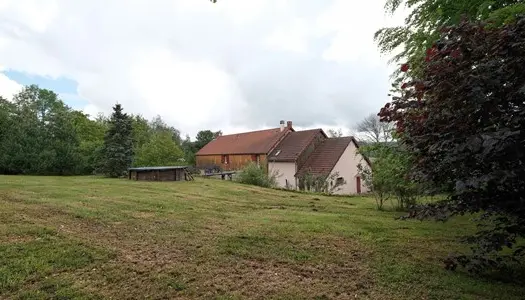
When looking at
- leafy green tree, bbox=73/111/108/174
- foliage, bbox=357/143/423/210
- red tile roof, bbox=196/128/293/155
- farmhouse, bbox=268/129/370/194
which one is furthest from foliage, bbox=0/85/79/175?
foliage, bbox=357/143/423/210

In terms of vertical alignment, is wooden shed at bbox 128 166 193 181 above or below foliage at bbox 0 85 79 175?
below

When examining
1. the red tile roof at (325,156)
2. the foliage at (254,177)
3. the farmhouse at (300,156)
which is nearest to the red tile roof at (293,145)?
the farmhouse at (300,156)

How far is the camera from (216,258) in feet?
13.5

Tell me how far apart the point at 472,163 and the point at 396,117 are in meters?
1.29

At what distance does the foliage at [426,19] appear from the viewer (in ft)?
17.6

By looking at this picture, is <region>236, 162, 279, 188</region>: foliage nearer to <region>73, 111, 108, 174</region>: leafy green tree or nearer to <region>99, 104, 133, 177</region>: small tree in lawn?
<region>99, 104, 133, 177</region>: small tree in lawn

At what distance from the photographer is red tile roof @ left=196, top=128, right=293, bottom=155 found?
31392 millimetres

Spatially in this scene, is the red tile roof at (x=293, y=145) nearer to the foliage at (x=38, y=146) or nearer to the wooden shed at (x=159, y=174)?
the wooden shed at (x=159, y=174)

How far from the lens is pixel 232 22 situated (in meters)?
9.59

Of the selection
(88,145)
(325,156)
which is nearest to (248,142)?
(325,156)

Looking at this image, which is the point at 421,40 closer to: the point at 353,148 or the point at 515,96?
the point at 515,96

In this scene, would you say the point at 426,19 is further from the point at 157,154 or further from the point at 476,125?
the point at 157,154

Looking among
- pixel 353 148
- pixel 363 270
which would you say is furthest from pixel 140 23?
pixel 353 148

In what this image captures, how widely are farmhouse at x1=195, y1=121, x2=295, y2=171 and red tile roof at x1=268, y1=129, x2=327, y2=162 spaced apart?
0.62 m
